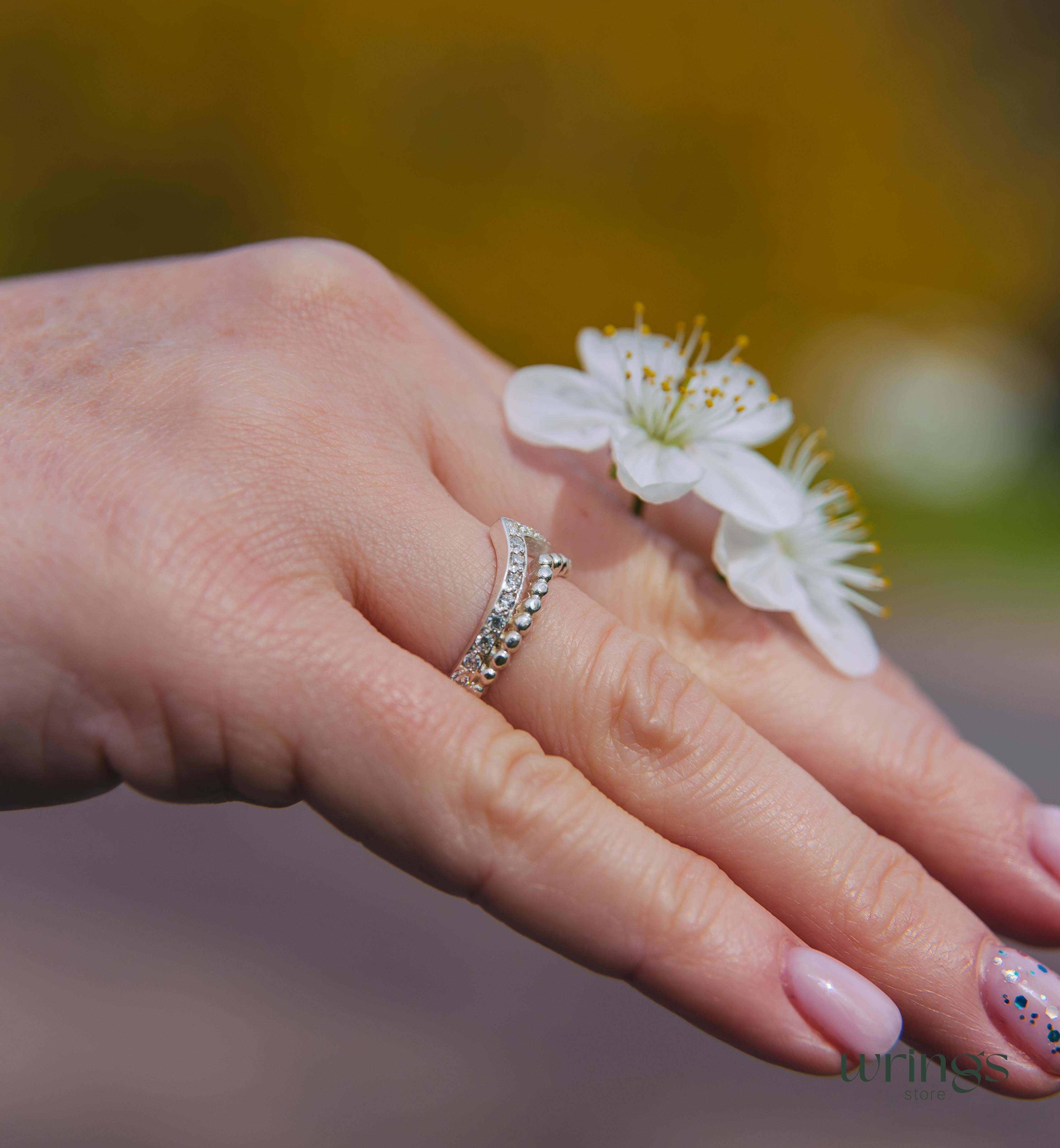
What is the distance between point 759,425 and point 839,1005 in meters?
1.16

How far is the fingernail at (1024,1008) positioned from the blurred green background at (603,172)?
4337 mm

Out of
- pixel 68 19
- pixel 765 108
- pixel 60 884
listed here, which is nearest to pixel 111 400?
pixel 60 884

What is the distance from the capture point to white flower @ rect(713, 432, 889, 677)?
179 cm

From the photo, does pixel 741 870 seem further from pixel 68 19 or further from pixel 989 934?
pixel 68 19

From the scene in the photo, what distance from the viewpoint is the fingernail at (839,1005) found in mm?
1259

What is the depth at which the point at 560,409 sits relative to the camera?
1.82 meters

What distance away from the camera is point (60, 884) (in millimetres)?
2732

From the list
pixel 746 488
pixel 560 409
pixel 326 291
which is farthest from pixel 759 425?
pixel 326 291

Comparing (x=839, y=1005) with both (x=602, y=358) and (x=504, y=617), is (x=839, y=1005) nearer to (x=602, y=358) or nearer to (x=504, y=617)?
(x=504, y=617)

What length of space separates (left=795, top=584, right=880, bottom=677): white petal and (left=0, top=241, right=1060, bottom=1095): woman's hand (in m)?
0.08

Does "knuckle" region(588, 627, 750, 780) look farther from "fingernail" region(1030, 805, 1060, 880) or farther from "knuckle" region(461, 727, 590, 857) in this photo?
"fingernail" region(1030, 805, 1060, 880)

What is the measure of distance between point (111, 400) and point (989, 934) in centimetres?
169

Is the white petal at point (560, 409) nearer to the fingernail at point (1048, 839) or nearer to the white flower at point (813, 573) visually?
the white flower at point (813, 573)

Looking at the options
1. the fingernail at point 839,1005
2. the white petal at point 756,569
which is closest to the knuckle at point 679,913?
the fingernail at point 839,1005
